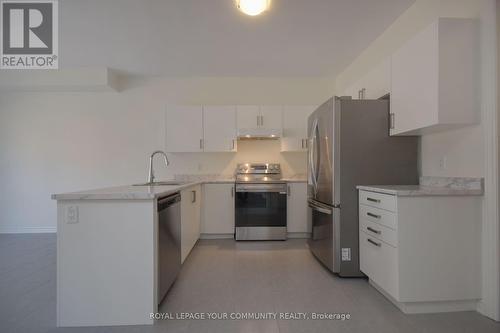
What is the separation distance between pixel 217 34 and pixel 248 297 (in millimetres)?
2641

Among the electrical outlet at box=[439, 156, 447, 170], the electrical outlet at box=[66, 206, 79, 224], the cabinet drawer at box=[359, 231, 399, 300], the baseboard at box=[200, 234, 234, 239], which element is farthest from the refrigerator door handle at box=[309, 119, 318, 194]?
the electrical outlet at box=[66, 206, 79, 224]

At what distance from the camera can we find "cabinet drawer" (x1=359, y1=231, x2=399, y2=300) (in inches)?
68.9

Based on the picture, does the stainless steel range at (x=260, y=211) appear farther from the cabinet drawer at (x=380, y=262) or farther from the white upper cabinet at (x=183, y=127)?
the cabinet drawer at (x=380, y=262)

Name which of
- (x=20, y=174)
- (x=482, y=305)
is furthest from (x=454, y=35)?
(x=20, y=174)

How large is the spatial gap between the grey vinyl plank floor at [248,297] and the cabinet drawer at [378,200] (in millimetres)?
726

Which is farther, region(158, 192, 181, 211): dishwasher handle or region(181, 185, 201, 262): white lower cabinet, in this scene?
region(181, 185, 201, 262): white lower cabinet

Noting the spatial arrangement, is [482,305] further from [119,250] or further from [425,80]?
[119,250]

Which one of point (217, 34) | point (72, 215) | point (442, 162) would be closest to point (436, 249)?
point (442, 162)

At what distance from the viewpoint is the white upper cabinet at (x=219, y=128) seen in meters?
3.74

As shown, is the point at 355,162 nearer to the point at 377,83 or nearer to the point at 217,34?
the point at 377,83

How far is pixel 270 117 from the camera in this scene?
12.3 ft

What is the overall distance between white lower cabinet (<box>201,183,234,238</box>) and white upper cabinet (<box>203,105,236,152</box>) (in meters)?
0.63

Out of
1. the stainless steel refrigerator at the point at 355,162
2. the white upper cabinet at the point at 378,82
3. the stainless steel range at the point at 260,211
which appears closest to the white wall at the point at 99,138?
the stainless steel range at the point at 260,211

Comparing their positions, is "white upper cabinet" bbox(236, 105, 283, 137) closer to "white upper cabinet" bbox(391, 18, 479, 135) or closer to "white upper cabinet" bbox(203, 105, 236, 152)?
"white upper cabinet" bbox(203, 105, 236, 152)
